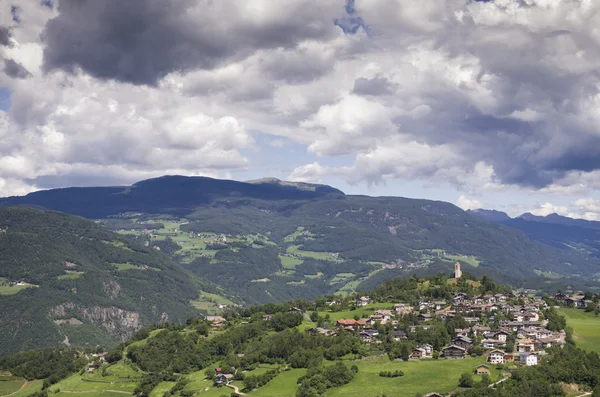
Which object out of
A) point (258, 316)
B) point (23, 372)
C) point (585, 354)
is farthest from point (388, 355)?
point (23, 372)

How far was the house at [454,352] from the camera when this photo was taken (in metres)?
132

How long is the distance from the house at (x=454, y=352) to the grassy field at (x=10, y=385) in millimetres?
107651

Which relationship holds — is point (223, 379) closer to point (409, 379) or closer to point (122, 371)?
point (122, 371)

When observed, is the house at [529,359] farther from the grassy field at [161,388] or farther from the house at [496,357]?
the grassy field at [161,388]

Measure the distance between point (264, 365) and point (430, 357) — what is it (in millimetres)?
33910

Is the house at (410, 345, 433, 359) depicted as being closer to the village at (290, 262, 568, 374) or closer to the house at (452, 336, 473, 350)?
the village at (290, 262, 568, 374)

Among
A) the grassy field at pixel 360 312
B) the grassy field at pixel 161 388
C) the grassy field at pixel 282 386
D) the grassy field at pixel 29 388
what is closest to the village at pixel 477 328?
the grassy field at pixel 360 312

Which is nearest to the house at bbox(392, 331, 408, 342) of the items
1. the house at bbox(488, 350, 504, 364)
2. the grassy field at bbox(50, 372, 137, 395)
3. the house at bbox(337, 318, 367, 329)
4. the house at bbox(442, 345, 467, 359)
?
the house at bbox(337, 318, 367, 329)

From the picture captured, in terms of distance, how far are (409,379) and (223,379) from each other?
127ft

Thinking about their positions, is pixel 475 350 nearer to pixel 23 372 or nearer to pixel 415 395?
pixel 415 395

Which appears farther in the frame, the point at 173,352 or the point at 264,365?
the point at 173,352

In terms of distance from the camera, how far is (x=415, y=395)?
356 feet

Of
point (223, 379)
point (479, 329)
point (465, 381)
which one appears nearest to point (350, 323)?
point (479, 329)

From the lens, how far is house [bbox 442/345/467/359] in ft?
433
